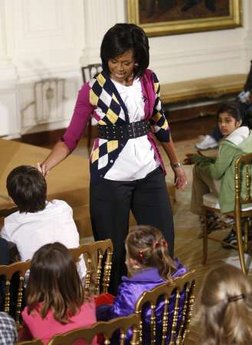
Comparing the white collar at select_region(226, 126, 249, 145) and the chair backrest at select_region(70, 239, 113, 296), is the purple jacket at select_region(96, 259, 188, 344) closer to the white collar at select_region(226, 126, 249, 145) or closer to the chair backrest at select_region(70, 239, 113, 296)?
the chair backrest at select_region(70, 239, 113, 296)

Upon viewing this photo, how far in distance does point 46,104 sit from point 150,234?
6528 mm

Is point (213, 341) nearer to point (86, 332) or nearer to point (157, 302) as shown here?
point (86, 332)

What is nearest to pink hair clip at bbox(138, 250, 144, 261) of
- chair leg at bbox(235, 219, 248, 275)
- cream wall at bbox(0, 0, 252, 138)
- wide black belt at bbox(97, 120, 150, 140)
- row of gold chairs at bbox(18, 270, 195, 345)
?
row of gold chairs at bbox(18, 270, 195, 345)

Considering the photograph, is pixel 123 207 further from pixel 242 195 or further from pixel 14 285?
pixel 242 195

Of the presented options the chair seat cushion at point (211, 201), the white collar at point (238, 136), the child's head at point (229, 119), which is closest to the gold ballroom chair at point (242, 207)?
the chair seat cushion at point (211, 201)

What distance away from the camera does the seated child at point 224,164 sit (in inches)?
221

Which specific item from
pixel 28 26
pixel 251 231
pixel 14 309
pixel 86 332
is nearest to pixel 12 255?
pixel 14 309

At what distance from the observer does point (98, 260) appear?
12.9 ft

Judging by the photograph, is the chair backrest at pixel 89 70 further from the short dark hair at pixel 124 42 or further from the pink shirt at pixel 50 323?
the pink shirt at pixel 50 323

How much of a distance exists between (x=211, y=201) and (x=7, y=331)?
3090 mm

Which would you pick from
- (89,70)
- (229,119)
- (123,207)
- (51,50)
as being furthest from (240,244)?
(51,50)

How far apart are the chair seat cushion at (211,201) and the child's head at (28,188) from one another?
1783 mm

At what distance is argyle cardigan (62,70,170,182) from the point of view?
422cm

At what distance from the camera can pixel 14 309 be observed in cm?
420
